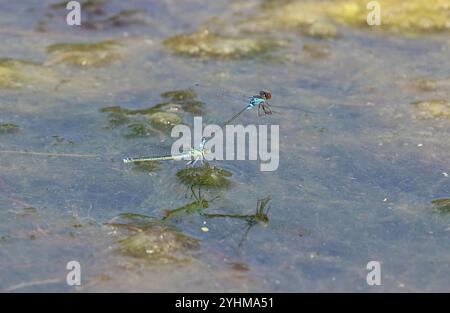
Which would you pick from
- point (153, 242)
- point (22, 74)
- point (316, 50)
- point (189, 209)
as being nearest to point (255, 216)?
point (189, 209)

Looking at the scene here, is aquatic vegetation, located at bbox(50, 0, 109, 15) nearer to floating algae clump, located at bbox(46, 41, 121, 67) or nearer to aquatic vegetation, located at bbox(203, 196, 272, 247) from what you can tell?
floating algae clump, located at bbox(46, 41, 121, 67)

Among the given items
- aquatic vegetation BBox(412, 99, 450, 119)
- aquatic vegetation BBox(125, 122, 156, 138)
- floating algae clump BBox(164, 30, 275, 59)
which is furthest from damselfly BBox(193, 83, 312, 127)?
aquatic vegetation BBox(412, 99, 450, 119)

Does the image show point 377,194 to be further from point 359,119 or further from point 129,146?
point 129,146

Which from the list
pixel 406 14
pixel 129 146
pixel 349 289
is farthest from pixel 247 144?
pixel 406 14

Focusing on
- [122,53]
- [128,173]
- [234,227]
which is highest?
[122,53]

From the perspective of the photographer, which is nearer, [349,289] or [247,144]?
[349,289]

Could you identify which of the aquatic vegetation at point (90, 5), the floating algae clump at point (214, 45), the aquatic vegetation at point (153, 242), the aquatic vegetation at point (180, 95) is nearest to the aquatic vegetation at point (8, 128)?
the aquatic vegetation at point (180, 95)

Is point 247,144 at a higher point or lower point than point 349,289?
higher
